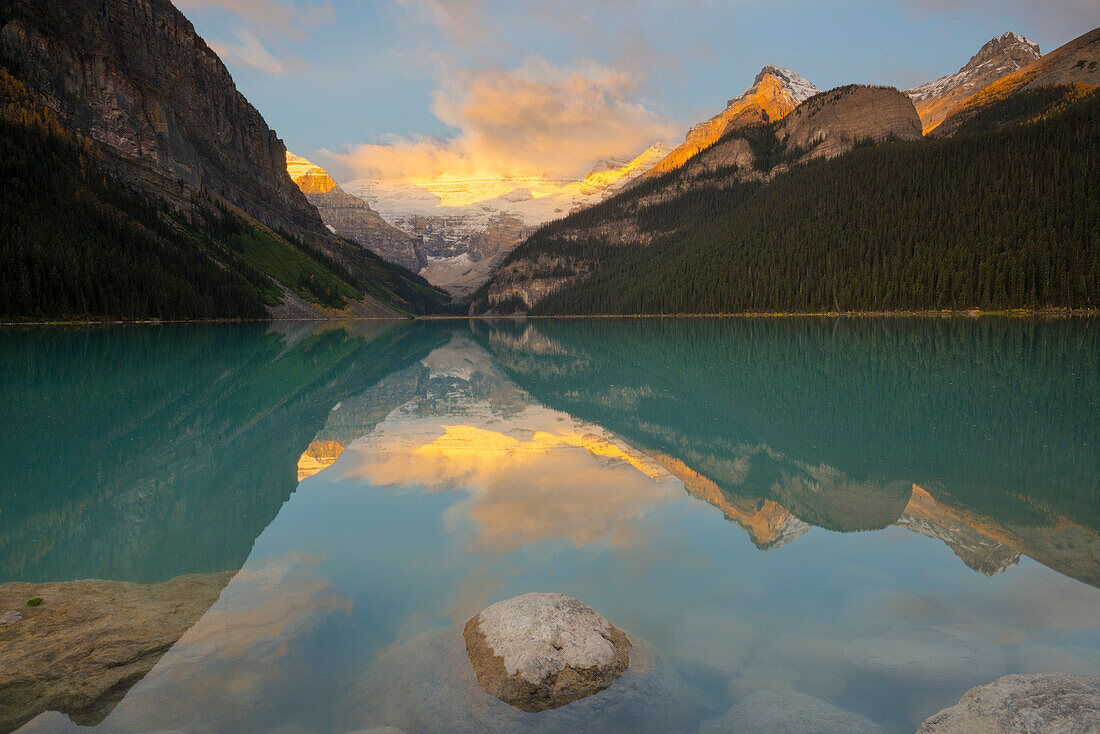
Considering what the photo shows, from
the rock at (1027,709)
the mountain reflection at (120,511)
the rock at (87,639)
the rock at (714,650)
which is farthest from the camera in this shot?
the mountain reflection at (120,511)

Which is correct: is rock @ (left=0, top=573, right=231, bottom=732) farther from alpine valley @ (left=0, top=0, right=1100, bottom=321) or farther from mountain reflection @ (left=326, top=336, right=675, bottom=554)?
alpine valley @ (left=0, top=0, right=1100, bottom=321)

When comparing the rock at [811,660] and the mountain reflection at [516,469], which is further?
the mountain reflection at [516,469]

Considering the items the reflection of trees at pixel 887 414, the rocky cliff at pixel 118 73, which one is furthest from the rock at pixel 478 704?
the rocky cliff at pixel 118 73

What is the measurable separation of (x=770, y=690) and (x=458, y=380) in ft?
111

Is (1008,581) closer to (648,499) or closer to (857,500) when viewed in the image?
(857,500)

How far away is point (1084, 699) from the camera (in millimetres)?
4734

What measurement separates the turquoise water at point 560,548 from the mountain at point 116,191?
88361 millimetres

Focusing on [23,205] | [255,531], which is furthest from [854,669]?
[23,205]

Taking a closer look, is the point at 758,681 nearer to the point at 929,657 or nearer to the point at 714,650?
the point at 714,650

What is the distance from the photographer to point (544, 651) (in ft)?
21.2

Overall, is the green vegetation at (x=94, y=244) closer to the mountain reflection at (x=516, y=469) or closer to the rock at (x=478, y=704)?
the mountain reflection at (x=516, y=469)

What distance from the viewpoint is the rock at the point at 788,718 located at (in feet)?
18.0

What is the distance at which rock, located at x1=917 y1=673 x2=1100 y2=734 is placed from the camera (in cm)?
455

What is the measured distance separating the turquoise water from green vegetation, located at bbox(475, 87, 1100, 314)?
9306cm
